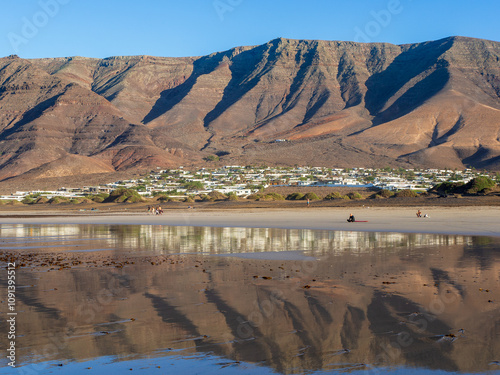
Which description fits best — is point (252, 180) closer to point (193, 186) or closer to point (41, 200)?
point (193, 186)

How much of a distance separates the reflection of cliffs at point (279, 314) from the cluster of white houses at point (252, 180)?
86764mm

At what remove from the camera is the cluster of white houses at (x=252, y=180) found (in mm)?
112875

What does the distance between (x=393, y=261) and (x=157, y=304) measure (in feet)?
33.2

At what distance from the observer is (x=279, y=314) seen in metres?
11.6

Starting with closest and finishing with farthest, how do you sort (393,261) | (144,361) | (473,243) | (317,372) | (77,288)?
(317,372) < (144,361) < (77,288) < (393,261) < (473,243)

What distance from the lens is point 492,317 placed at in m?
11.0

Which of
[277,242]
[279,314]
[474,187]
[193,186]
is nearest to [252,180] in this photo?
[193,186]

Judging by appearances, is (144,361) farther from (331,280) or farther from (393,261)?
(393,261)

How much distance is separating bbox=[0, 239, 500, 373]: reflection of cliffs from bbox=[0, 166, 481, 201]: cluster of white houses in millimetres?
86764

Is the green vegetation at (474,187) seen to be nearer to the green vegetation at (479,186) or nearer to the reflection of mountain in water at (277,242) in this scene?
the green vegetation at (479,186)

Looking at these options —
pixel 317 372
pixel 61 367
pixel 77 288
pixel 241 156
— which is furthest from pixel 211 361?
pixel 241 156

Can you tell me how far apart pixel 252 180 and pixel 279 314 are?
393ft

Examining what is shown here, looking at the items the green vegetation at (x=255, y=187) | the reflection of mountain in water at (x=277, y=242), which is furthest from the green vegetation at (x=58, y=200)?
the reflection of mountain in water at (x=277, y=242)

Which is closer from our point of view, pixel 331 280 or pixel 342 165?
pixel 331 280
